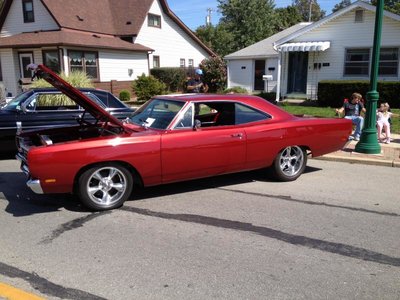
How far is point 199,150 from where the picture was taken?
223 inches

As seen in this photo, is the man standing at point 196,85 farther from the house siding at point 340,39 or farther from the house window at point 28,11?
the house window at point 28,11

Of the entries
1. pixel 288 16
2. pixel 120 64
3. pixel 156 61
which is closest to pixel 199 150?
pixel 120 64

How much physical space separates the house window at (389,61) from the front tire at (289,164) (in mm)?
13692

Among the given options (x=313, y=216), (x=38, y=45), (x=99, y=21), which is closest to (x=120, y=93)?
(x=38, y=45)

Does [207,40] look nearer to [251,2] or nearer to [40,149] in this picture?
[251,2]

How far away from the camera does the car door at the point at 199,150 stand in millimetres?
5484

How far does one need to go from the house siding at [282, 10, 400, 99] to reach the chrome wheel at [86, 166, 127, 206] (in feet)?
53.0

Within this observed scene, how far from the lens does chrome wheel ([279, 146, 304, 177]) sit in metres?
6.64

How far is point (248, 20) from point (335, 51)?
3097cm

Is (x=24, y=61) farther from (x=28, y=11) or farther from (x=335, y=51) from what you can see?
(x=335, y=51)

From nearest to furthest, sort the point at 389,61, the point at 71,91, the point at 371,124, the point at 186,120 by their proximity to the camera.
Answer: the point at 71,91 < the point at 186,120 < the point at 371,124 < the point at 389,61

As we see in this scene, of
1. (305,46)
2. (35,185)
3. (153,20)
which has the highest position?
(153,20)

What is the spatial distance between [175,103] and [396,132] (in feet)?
25.2

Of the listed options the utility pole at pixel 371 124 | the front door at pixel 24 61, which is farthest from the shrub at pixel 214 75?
the utility pole at pixel 371 124
